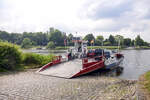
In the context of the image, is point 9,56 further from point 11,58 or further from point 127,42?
point 127,42

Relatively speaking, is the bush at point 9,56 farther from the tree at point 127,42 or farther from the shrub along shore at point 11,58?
the tree at point 127,42

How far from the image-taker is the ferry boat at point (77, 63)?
11.8 meters

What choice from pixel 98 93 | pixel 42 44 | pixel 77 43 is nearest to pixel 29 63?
pixel 77 43

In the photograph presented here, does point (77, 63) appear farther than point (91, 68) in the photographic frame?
Yes

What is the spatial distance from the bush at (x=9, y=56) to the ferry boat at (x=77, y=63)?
10.7 ft

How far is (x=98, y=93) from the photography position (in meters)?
6.93

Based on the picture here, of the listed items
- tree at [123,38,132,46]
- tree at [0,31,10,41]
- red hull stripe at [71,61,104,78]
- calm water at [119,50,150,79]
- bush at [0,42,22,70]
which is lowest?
calm water at [119,50,150,79]

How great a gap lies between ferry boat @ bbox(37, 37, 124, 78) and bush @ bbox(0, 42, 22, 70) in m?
3.25

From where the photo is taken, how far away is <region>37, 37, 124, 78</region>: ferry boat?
11844 mm

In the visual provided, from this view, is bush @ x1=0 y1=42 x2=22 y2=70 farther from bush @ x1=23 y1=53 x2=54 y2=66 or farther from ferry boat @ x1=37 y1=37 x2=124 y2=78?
ferry boat @ x1=37 y1=37 x2=124 y2=78

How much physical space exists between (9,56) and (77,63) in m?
7.11

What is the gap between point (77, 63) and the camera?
14125 mm

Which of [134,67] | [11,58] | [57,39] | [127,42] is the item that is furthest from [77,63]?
[127,42]

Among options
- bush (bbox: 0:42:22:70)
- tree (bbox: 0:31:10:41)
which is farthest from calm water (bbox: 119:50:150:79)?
tree (bbox: 0:31:10:41)
